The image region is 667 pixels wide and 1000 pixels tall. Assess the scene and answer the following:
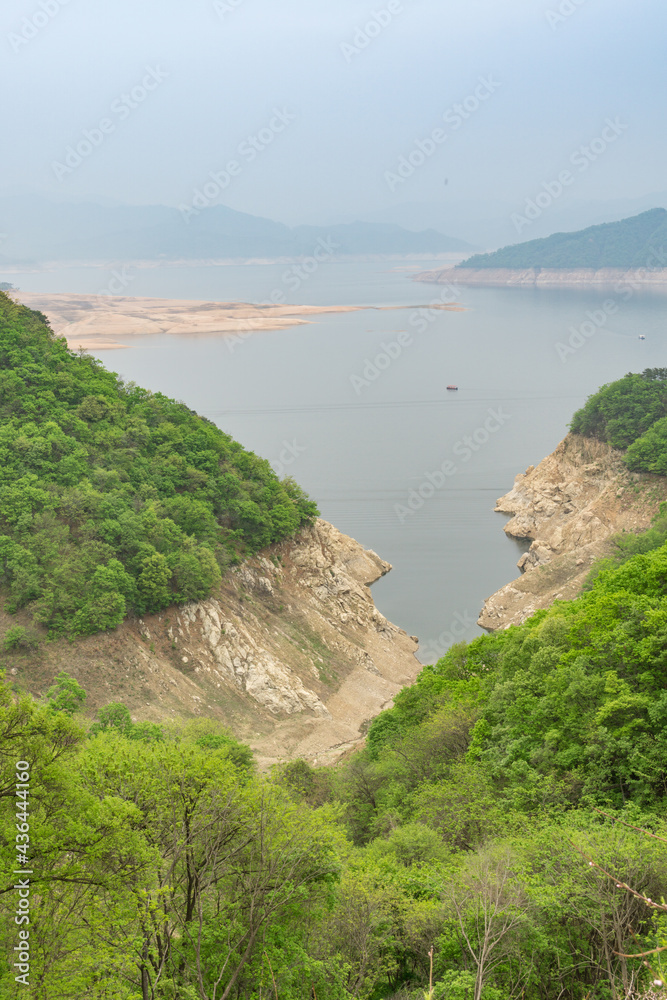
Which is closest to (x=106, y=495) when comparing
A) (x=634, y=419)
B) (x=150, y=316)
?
(x=634, y=419)

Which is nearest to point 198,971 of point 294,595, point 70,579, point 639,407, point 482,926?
point 482,926

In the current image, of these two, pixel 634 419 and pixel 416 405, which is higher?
pixel 416 405

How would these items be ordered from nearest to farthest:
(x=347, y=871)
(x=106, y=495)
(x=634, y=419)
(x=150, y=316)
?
1. (x=347, y=871)
2. (x=106, y=495)
3. (x=634, y=419)
4. (x=150, y=316)

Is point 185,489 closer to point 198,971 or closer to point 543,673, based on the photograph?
point 543,673

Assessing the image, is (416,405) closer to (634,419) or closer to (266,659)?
(634,419)

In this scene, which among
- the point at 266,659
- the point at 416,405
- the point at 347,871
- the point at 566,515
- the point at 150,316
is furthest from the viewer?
the point at 150,316

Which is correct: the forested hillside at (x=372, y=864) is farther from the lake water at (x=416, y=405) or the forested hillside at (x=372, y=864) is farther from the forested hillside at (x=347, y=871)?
the lake water at (x=416, y=405)
